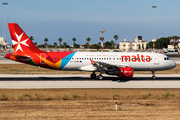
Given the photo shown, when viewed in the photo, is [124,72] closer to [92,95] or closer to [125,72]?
[125,72]

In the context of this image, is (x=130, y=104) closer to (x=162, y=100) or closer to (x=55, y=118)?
(x=162, y=100)

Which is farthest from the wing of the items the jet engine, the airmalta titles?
the airmalta titles

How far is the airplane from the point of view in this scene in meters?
37.4

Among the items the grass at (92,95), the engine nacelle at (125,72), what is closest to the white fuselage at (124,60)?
the engine nacelle at (125,72)

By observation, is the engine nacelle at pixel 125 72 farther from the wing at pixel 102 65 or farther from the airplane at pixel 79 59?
the wing at pixel 102 65

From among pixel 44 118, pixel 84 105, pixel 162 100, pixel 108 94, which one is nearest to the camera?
pixel 44 118

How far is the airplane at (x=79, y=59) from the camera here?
123ft

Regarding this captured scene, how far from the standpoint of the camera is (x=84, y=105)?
21.0 meters

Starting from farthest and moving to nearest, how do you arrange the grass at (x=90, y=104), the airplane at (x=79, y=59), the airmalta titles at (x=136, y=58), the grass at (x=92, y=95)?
the airmalta titles at (x=136, y=58)
the airplane at (x=79, y=59)
the grass at (x=92, y=95)
the grass at (x=90, y=104)

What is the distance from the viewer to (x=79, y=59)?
38.0m

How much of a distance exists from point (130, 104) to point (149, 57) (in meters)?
19.2

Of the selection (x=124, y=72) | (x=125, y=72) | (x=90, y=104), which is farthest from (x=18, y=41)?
(x=90, y=104)

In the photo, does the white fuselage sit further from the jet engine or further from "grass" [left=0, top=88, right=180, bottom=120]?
"grass" [left=0, top=88, right=180, bottom=120]

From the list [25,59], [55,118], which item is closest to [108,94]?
[55,118]
